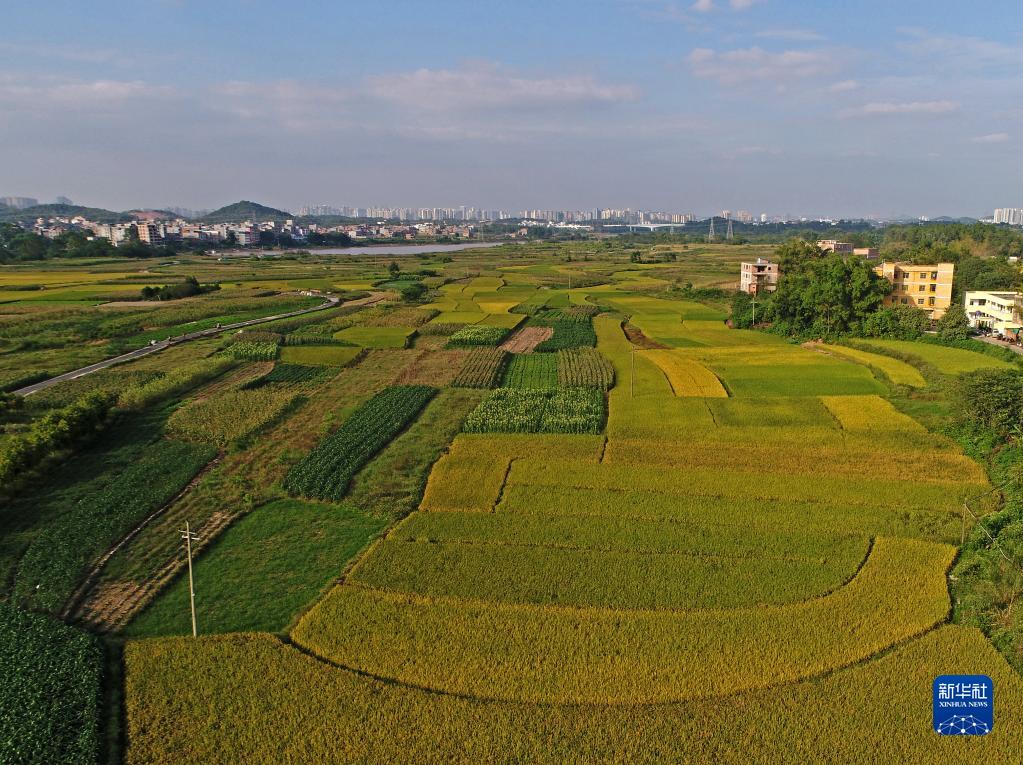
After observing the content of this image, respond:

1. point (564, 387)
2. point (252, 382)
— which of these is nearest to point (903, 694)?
point (564, 387)

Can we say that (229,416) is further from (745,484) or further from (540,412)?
(745,484)

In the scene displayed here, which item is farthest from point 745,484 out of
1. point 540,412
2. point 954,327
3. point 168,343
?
point 168,343

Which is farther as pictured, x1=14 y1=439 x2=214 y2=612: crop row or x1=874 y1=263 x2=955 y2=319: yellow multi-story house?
x1=874 y1=263 x2=955 y2=319: yellow multi-story house

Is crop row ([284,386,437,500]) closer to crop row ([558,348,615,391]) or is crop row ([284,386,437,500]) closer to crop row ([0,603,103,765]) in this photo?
crop row ([558,348,615,391])

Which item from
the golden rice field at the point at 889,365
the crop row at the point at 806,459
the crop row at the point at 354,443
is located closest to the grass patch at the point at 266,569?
the crop row at the point at 354,443

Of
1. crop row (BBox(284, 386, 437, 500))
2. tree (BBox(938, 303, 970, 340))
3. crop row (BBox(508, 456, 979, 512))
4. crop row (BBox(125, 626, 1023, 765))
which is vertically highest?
tree (BBox(938, 303, 970, 340))

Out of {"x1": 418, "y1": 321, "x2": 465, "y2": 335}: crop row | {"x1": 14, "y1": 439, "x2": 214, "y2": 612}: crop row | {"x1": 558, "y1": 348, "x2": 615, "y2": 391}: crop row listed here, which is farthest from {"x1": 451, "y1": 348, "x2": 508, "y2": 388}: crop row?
{"x1": 14, "y1": 439, "x2": 214, "y2": 612}: crop row

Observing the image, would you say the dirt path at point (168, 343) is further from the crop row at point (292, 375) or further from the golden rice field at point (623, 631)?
the golden rice field at point (623, 631)
